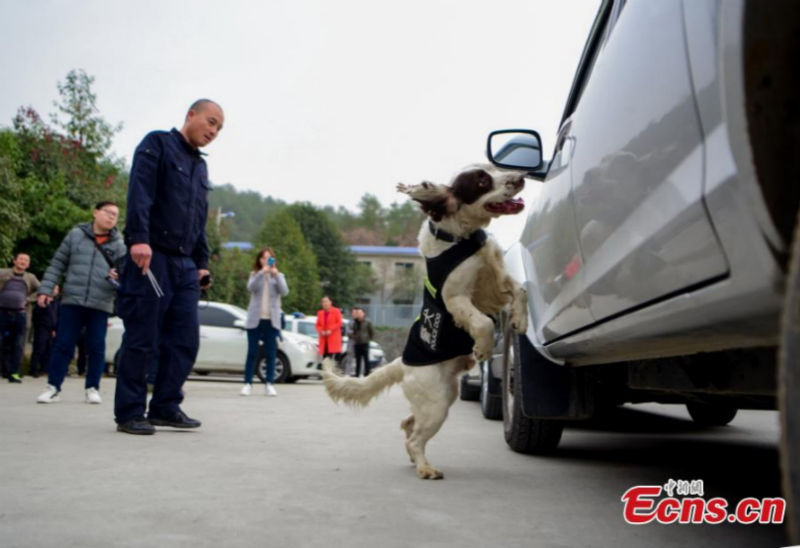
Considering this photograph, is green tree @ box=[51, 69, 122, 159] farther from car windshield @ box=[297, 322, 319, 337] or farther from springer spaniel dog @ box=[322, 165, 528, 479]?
springer spaniel dog @ box=[322, 165, 528, 479]

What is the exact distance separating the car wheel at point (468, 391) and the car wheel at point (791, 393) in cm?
898

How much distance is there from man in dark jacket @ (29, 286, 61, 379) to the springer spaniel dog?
1044 cm

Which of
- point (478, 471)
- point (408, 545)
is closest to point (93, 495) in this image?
point (408, 545)

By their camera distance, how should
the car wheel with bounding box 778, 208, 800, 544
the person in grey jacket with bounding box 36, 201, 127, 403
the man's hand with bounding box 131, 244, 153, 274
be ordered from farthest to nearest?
the person in grey jacket with bounding box 36, 201, 127, 403
the man's hand with bounding box 131, 244, 153, 274
the car wheel with bounding box 778, 208, 800, 544

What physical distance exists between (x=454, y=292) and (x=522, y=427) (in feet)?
3.97

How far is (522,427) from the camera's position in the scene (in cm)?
480

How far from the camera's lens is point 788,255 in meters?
1.26

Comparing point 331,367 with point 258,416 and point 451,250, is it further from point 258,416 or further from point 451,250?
point 258,416

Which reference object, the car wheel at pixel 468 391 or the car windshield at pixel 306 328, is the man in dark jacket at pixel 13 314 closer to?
the car wheel at pixel 468 391

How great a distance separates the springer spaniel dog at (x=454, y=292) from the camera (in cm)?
396

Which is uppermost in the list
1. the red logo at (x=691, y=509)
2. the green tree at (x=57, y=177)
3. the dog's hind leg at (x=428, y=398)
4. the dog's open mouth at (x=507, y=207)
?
the green tree at (x=57, y=177)

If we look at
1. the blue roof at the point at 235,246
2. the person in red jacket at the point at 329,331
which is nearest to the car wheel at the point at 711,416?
the person in red jacket at the point at 329,331

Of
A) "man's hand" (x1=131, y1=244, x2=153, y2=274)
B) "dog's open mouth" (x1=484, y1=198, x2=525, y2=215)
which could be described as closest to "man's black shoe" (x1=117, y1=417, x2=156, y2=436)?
"man's hand" (x1=131, y1=244, x2=153, y2=274)

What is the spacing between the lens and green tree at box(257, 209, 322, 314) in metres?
57.4
